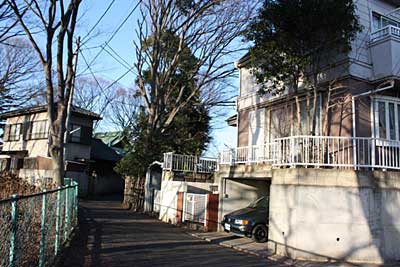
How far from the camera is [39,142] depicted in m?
31.1

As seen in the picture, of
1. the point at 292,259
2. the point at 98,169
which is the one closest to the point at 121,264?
the point at 292,259

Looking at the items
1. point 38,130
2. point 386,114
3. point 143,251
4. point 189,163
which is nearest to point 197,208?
point 189,163

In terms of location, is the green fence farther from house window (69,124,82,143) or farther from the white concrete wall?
house window (69,124,82,143)

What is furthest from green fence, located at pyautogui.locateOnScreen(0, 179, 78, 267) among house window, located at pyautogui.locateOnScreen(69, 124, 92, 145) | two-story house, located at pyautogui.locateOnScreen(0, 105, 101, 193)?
house window, located at pyautogui.locateOnScreen(69, 124, 92, 145)

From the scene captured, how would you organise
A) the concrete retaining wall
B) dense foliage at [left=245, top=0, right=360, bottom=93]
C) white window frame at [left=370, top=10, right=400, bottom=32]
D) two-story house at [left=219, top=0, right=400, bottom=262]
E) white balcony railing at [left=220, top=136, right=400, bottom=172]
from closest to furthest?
the concrete retaining wall < two-story house at [left=219, top=0, right=400, bottom=262] < white balcony railing at [left=220, top=136, right=400, bottom=172] < dense foliage at [left=245, top=0, right=360, bottom=93] < white window frame at [left=370, top=10, right=400, bottom=32]

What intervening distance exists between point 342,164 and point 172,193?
8.96 m

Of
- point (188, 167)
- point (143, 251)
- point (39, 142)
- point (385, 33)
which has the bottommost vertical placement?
point (143, 251)

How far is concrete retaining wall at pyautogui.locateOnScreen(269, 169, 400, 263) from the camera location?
9.08m

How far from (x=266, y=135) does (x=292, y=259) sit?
6.46m

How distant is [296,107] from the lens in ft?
44.2

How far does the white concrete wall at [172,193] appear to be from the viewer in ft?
54.0

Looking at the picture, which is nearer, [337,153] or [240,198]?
[337,153]

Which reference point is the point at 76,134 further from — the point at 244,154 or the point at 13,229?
the point at 13,229

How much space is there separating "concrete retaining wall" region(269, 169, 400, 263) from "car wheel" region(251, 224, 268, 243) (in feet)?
6.86
